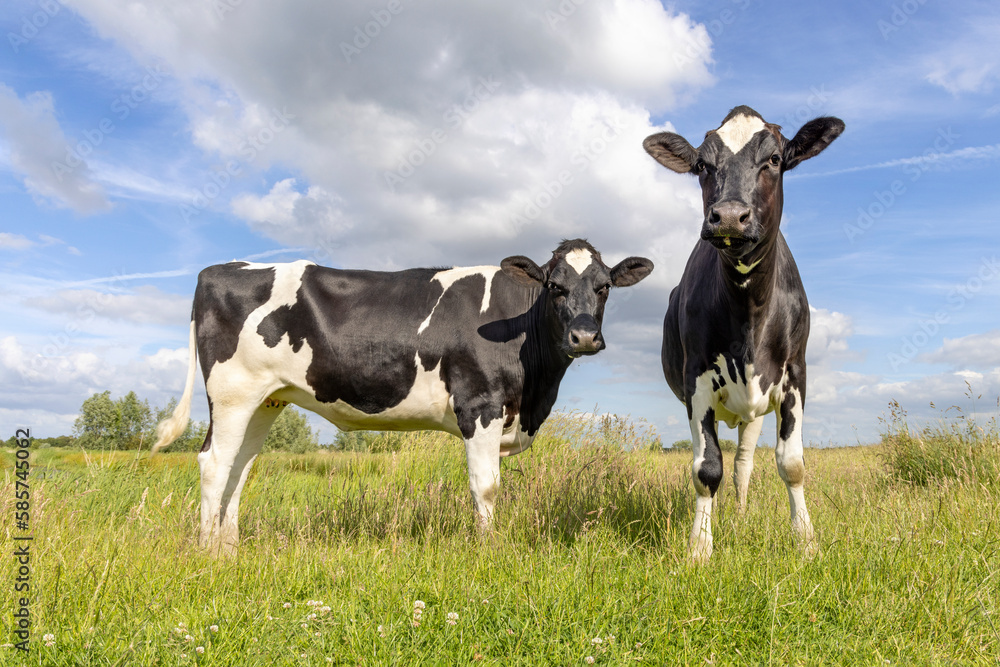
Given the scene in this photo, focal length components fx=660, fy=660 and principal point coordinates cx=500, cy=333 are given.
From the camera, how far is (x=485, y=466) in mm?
6266

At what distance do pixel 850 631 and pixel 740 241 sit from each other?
2.47 metres

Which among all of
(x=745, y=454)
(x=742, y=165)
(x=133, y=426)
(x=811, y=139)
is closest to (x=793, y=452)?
(x=745, y=454)

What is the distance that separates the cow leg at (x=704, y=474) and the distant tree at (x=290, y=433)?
30.0 m

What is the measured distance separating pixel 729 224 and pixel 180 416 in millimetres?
5809

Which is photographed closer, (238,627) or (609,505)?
(238,627)

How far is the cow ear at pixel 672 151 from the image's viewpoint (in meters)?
5.30

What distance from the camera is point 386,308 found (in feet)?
22.9

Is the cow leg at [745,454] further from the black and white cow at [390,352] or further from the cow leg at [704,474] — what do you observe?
the black and white cow at [390,352]

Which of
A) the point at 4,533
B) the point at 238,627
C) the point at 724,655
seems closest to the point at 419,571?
the point at 238,627

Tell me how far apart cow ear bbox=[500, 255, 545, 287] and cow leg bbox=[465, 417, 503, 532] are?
1.45 m

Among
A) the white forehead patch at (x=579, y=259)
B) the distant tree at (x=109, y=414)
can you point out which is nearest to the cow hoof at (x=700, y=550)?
the white forehead patch at (x=579, y=259)

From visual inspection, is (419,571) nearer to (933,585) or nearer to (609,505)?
(609,505)

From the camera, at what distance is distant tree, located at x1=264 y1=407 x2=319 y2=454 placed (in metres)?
34.7

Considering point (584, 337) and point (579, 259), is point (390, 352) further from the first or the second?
point (579, 259)
